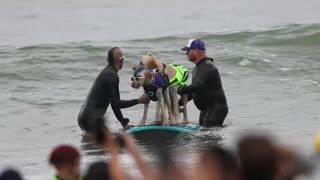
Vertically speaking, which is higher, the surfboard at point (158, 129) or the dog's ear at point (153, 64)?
the dog's ear at point (153, 64)

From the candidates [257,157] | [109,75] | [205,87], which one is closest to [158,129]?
[109,75]

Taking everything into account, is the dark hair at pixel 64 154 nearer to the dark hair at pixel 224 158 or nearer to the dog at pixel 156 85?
the dark hair at pixel 224 158

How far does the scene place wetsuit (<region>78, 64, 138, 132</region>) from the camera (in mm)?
15492

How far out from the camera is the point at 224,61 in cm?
3033

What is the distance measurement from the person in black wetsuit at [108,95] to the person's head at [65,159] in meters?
8.79

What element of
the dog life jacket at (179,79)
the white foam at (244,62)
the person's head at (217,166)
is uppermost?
the person's head at (217,166)

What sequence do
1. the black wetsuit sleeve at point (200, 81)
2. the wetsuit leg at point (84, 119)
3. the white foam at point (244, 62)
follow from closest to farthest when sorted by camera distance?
the black wetsuit sleeve at point (200, 81)
the wetsuit leg at point (84, 119)
the white foam at point (244, 62)

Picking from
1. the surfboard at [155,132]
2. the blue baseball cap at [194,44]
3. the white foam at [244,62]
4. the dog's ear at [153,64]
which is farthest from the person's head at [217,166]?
the white foam at [244,62]

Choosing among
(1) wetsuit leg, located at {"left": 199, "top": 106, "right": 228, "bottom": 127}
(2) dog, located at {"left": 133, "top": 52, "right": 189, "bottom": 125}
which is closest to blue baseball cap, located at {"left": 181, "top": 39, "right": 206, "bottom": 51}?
(2) dog, located at {"left": 133, "top": 52, "right": 189, "bottom": 125}

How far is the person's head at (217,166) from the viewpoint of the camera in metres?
5.18

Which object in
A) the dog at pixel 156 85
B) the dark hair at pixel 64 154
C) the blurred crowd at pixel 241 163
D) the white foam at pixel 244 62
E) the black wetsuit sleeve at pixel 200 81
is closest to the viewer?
the blurred crowd at pixel 241 163

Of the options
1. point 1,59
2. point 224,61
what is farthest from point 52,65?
point 224,61

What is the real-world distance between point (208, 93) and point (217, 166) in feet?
35.9

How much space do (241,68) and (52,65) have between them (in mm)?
5897
